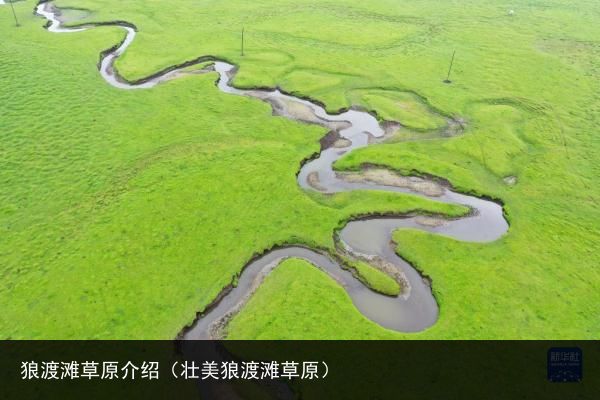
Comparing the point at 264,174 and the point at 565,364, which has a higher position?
the point at 264,174

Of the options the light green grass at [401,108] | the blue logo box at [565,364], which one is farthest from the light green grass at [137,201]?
the blue logo box at [565,364]

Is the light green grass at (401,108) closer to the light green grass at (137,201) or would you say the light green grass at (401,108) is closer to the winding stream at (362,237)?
the winding stream at (362,237)

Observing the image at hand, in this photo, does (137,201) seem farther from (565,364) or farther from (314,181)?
(565,364)

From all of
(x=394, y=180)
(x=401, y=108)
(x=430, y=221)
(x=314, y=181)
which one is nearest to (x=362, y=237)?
(x=430, y=221)

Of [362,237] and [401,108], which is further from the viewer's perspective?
[401,108]

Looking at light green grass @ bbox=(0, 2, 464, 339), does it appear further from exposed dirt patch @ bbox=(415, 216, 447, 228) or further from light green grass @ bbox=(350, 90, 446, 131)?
light green grass @ bbox=(350, 90, 446, 131)

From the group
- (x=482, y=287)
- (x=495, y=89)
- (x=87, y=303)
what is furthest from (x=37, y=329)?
(x=495, y=89)

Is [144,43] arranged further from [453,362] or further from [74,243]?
[453,362]
